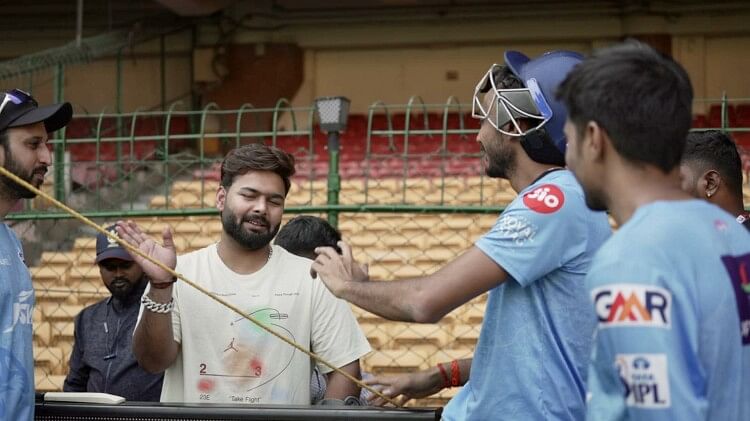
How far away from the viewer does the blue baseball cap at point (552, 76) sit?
111 inches

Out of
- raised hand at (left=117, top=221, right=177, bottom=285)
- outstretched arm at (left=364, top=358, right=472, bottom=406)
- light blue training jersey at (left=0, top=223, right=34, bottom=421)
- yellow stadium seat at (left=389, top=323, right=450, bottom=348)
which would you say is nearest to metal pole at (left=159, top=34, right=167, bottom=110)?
yellow stadium seat at (left=389, top=323, right=450, bottom=348)

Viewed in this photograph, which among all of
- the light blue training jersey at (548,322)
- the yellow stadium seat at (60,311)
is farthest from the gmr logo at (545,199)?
the yellow stadium seat at (60,311)

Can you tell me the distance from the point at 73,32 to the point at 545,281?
1360cm

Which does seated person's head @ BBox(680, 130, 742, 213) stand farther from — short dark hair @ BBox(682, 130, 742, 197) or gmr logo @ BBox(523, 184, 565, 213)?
gmr logo @ BBox(523, 184, 565, 213)

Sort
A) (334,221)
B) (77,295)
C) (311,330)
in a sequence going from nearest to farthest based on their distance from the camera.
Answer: (311,330) → (334,221) → (77,295)

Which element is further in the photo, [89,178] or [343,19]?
Answer: [343,19]

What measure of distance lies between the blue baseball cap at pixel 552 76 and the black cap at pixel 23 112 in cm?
139

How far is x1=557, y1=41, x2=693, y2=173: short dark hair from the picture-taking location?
2020 millimetres

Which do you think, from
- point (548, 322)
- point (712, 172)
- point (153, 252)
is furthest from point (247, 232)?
point (712, 172)

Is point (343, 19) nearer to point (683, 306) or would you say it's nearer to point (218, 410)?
point (218, 410)

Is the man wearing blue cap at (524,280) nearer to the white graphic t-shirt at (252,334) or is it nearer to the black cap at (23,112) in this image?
the white graphic t-shirt at (252,334)

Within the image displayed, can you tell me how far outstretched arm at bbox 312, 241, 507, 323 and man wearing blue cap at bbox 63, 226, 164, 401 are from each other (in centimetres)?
211

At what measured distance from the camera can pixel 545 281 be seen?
270cm

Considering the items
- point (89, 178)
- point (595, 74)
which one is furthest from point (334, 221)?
point (89, 178)
